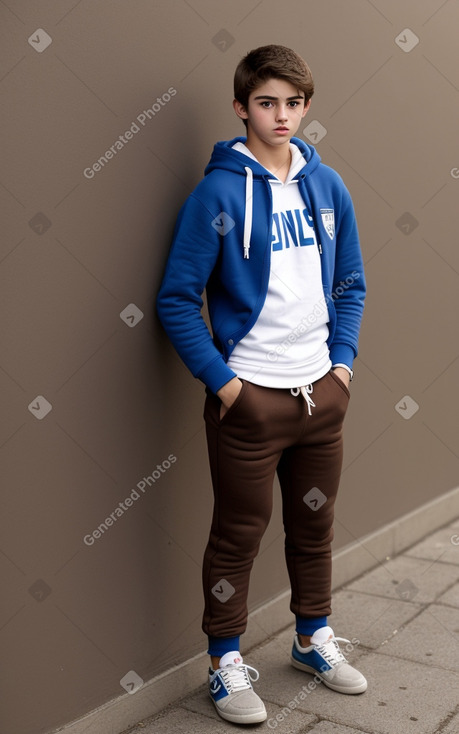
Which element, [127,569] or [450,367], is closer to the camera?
[127,569]

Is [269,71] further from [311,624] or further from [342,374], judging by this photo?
[311,624]

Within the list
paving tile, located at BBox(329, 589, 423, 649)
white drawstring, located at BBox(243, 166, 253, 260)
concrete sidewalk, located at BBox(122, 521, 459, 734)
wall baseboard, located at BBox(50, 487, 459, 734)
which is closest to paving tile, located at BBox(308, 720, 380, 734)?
concrete sidewalk, located at BBox(122, 521, 459, 734)

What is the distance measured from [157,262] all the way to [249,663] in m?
1.31

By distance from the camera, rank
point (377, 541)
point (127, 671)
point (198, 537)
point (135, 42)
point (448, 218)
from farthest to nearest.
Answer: point (448, 218) < point (377, 541) < point (198, 537) < point (127, 671) < point (135, 42)

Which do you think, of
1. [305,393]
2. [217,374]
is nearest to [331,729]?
[305,393]

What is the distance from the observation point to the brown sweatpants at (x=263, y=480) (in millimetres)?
2410

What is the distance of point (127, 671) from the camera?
98.1 inches

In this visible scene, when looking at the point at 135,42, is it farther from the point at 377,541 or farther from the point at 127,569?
the point at 377,541

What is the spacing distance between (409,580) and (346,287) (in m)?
1.43

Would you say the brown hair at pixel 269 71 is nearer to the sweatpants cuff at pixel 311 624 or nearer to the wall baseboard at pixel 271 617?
the sweatpants cuff at pixel 311 624

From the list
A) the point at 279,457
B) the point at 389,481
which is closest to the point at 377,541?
the point at 389,481

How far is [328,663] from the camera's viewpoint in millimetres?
2672

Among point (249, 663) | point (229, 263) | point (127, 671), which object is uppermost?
point (229, 263)

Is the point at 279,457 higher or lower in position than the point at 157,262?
lower
